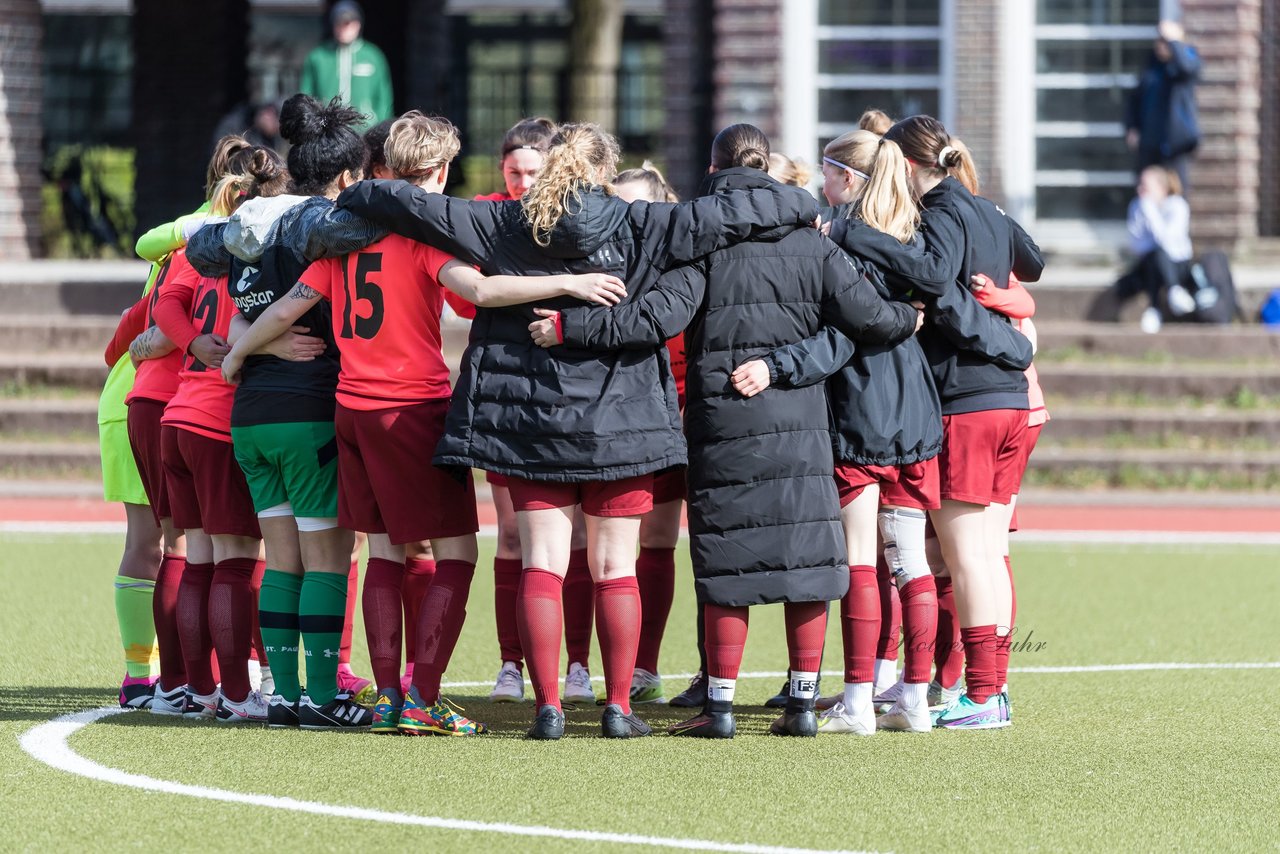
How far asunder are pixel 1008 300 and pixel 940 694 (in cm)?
142

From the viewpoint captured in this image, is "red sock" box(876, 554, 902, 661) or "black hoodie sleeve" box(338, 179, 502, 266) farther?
"red sock" box(876, 554, 902, 661)

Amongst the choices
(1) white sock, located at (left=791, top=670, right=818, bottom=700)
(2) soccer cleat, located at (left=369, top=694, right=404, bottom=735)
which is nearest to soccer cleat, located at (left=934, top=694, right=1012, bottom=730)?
(1) white sock, located at (left=791, top=670, right=818, bottom=700)

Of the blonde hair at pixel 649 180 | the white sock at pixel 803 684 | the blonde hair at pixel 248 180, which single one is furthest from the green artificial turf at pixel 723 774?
the blonde hair at pixel 649 180

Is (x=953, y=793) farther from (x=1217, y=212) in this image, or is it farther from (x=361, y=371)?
(x=1217, y=212)

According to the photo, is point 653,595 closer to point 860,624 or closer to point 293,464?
point 860,624

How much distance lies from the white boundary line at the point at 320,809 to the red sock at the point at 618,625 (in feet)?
3.79

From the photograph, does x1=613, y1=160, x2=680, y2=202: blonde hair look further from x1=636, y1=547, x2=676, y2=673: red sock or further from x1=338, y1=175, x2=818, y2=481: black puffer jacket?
x1=636, y1=547, x2=676, y2=673: red sock

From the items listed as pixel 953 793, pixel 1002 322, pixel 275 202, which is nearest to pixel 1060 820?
pixel 953 793

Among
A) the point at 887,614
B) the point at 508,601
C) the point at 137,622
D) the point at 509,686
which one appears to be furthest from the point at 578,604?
the point at 137,622

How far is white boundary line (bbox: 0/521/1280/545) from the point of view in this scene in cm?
1148

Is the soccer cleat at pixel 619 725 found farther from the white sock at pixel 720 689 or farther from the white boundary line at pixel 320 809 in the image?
the white boundary line at pixel 320 809

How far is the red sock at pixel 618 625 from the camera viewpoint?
589cm

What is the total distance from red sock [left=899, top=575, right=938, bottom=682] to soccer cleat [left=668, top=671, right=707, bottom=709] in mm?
838

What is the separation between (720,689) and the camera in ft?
19.5
